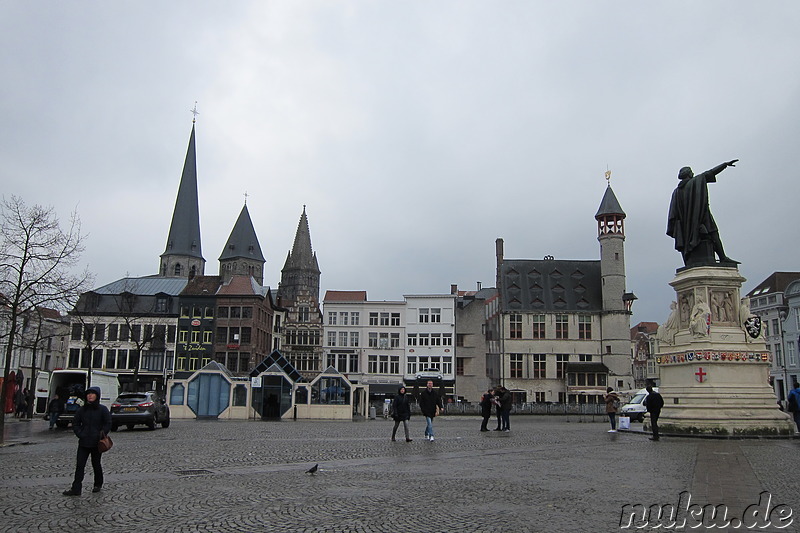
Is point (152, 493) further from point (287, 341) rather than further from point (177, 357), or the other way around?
point (287, 341)

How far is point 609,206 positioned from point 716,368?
1912 inches

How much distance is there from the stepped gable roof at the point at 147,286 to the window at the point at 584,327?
142 ft

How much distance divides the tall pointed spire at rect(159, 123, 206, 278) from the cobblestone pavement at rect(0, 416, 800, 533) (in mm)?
118986

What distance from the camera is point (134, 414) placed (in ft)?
86.0

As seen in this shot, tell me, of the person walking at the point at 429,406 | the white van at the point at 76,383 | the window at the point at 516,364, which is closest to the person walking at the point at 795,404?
the person walking at the point at 429,406

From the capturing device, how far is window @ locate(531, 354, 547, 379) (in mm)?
67312

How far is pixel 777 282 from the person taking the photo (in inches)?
2913

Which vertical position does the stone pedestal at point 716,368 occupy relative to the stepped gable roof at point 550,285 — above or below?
below

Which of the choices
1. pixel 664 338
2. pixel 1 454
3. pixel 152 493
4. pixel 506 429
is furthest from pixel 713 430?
pixel 1 454

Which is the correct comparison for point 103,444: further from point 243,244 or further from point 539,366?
point 243,244

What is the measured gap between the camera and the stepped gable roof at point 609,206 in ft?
218

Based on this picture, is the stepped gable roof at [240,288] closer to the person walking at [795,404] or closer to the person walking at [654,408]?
the person walking at [654,408]

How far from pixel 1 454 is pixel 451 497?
487 inches

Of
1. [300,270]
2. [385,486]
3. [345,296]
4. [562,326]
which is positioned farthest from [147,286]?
[300,270]
